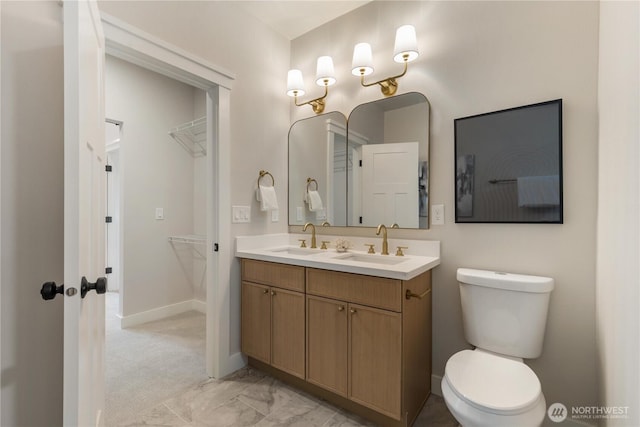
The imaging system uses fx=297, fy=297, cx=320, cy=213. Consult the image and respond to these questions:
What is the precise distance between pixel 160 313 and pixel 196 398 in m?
1.69

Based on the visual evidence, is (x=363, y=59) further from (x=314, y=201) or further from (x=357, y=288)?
(x=357, y=288)

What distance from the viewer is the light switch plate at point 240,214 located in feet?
7.06

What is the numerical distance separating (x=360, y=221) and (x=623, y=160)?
1.46m

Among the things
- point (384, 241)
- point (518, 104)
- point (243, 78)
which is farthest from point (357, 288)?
point (243, 78)

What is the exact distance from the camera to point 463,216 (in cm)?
179

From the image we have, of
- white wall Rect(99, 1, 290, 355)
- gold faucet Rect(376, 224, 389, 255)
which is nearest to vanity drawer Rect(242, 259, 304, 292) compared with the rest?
white wall Rect(99, 1, 290, 355)

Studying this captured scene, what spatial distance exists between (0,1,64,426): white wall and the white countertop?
111 centimetres

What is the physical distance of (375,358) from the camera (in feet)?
5.04

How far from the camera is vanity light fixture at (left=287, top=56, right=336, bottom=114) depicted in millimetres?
2246

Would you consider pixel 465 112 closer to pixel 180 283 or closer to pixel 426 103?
pixel 426 103

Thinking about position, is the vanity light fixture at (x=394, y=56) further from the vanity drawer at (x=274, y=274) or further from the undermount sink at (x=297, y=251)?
the vanity drawer at (x=274, y=274)

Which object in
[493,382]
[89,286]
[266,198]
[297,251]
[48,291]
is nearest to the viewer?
[48,291]

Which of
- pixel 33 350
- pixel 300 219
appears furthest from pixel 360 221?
pixel 33 350

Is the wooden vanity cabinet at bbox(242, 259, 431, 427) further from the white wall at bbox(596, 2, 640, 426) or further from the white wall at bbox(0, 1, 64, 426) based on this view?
the white wall at bbox(0, 1, 64, 426)
